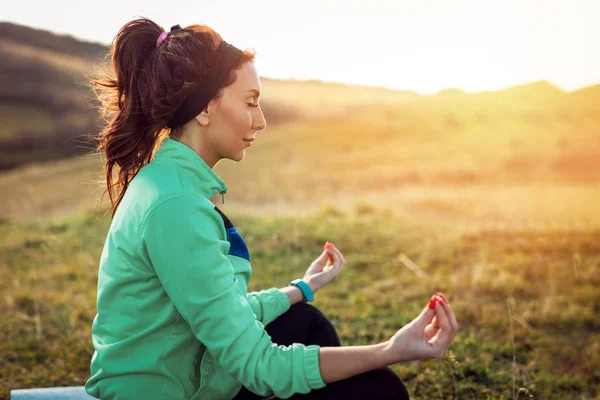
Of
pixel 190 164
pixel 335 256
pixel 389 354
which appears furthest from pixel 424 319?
pixel 335 256

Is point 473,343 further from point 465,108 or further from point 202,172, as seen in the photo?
point 465,108

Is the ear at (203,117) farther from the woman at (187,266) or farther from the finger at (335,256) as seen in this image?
the finger at (335,256)

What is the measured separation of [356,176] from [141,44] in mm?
16463

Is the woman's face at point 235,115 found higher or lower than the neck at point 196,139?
higher

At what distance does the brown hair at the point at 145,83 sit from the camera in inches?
76.7

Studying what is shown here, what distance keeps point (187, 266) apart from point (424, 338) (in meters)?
0.69

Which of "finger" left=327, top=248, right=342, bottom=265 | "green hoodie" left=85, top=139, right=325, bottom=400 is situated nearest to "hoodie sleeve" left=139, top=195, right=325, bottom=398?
"green hoodie" left=85, top=139, right=325, bottom=400

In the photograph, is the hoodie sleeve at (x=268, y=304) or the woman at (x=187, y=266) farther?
the hoodie sleeve at (x=268, y=304)

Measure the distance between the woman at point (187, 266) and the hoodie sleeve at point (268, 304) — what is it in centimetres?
30

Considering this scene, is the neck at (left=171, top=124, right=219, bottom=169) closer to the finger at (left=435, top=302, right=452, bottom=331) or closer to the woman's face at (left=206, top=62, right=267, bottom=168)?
the woman's face at (left=206, top=62, right=267, bottom=168)

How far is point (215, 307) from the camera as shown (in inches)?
65.3

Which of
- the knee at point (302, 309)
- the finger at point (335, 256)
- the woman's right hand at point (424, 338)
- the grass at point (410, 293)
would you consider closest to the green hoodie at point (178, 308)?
the woman's right hand at point (424, 338)

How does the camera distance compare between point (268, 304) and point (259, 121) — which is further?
point (268, 304)

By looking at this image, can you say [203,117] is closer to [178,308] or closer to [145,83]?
[145,83]
